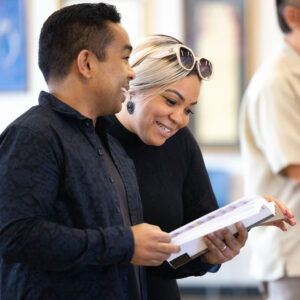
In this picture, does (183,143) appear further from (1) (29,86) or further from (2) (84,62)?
(1) (29,86)

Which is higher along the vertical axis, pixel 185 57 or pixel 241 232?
pixel 185 57

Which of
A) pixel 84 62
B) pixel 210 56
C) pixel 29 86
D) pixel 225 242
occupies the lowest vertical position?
pixel 29 86

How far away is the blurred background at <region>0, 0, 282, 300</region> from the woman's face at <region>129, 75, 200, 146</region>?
8.85 feet

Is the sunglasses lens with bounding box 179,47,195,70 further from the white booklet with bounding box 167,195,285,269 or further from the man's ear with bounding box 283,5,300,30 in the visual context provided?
the man's ear with bounding box 283,5,300,30

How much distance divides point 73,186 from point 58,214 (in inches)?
2.8

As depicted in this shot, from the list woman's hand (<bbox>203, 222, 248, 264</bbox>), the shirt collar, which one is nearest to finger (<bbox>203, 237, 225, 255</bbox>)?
woman's hand (<bbox>203, 222, 248, 264</bbox>)

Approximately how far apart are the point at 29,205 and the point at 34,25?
→ 11.3 ft

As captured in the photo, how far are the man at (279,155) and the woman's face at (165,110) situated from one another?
672mm

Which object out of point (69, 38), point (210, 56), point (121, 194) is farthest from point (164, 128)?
point (210, 56)

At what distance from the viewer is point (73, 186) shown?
1.27 metres

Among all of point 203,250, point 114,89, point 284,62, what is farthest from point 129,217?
point 284,62

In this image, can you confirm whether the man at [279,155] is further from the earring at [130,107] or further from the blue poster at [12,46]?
the blue poster at [12,46]

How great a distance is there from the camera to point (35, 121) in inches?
49.7

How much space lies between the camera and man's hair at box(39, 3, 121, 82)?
134 centimetres
